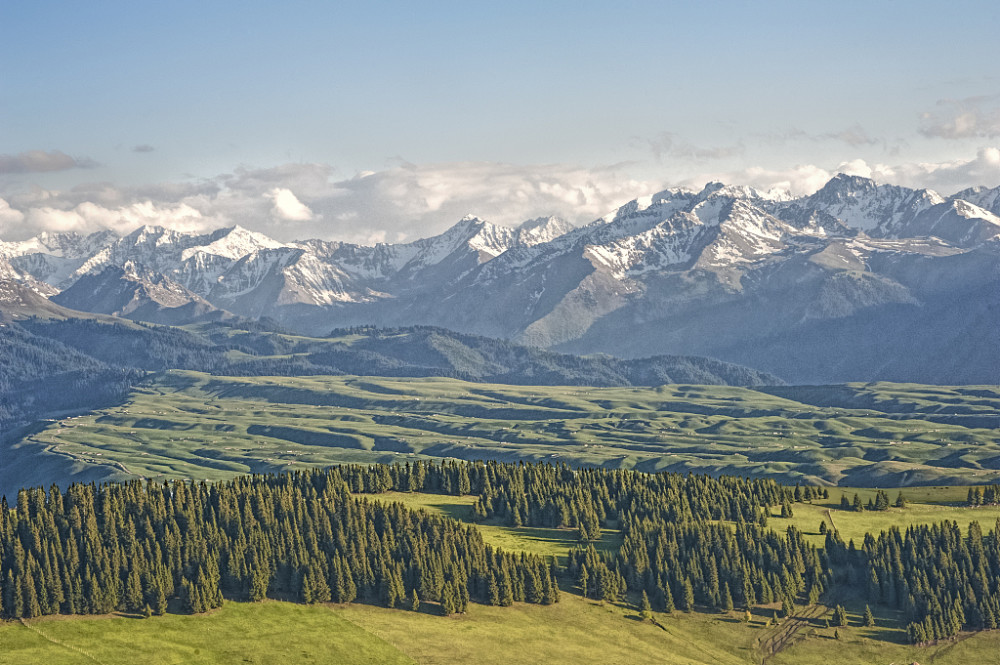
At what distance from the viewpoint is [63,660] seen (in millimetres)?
197875

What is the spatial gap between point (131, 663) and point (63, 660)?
34.4 ft

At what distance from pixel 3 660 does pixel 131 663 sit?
1928 cm

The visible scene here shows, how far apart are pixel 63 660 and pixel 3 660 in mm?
8851

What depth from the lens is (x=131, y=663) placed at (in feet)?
652

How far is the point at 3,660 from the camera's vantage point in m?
196
